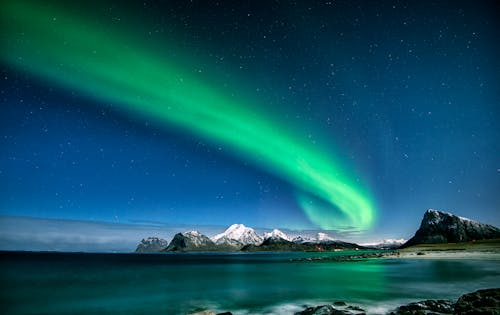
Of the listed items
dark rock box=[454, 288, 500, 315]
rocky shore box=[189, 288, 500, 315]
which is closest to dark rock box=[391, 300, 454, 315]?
rocky shore box=[189, 288, 500, 315]

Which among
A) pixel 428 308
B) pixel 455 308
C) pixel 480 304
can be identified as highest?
pixel 480 304

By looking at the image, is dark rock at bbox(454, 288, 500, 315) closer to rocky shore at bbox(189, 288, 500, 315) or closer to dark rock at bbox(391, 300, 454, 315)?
rocky shore at bbox(189, 288, 500, 315)

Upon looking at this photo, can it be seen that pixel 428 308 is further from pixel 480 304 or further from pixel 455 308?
pixel 480 304

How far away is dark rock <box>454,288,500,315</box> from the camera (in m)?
15.6

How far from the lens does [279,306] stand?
87.7ft

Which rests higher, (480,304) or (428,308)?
(480,304)

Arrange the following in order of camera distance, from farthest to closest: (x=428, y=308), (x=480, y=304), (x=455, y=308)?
(x=428, y=308)
(x=455, y=308)
(x=480, y=304)

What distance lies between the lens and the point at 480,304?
1711cm

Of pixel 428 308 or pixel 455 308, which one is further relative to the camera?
pixel 428 308

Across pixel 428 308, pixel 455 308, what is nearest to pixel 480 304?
pixel 455 308

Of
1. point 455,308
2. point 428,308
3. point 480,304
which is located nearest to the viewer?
point 480,304

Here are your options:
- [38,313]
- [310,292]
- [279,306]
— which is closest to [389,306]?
[279,306]

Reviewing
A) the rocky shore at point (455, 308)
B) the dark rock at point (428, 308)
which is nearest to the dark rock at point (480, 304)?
the rocky shore at point (455, 308)

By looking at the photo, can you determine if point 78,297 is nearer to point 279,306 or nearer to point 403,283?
point 279,306
